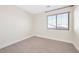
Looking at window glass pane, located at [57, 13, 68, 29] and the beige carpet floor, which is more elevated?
window glass pane, located at [57, 13, 68, 29]

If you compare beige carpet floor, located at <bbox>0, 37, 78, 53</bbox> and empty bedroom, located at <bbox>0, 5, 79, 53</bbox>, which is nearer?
beige carpet floor, located at <bbox>0, 37, 78, 53</bbox>

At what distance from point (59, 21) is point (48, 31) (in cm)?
93

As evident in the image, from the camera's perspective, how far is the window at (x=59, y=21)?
5.09 meters

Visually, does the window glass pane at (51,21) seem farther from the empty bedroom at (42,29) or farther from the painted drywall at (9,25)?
the painted drywall at (9,25)

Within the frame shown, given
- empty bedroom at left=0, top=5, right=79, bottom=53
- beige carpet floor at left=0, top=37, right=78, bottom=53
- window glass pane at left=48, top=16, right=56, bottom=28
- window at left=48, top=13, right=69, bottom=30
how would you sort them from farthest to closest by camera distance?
window glass pane at left=48, top=16, right=56, bottom=28, window at left=48, top=13, right=69, bottom=30, empty bedroom at left=0, top=5, right=79, bottom=53, beige carpet floor at left=0, top=37, right=78, bottom=53

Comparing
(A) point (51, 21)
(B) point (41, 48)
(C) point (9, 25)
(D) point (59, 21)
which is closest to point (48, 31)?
(A) point (51, 21)

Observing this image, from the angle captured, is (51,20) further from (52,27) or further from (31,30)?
(31,30)

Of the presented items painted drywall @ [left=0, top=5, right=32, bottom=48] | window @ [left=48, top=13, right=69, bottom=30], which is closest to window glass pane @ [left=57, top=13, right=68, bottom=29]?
window @ [left=48, top=13, right=69, bottom=30]

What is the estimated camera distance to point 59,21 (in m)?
5.58

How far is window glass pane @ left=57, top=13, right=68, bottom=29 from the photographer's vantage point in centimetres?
510

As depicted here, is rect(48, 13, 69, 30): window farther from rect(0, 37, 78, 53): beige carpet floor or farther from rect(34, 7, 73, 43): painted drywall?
rect(0, 37, 78, 53): beige carpet floor

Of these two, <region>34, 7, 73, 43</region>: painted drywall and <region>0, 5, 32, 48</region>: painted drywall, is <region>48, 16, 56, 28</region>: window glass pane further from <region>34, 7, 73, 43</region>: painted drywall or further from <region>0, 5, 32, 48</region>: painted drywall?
<region>0, 5, 32, 48</region>: painted drywall

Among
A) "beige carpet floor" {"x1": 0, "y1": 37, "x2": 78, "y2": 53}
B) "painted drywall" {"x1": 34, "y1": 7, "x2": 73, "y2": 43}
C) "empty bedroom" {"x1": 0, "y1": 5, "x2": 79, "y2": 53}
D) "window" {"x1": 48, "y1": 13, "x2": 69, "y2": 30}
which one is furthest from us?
"window" {"x1": 48, "y1": 13, "x2": 69, "y2": 30}

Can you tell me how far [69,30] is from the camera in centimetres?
471
